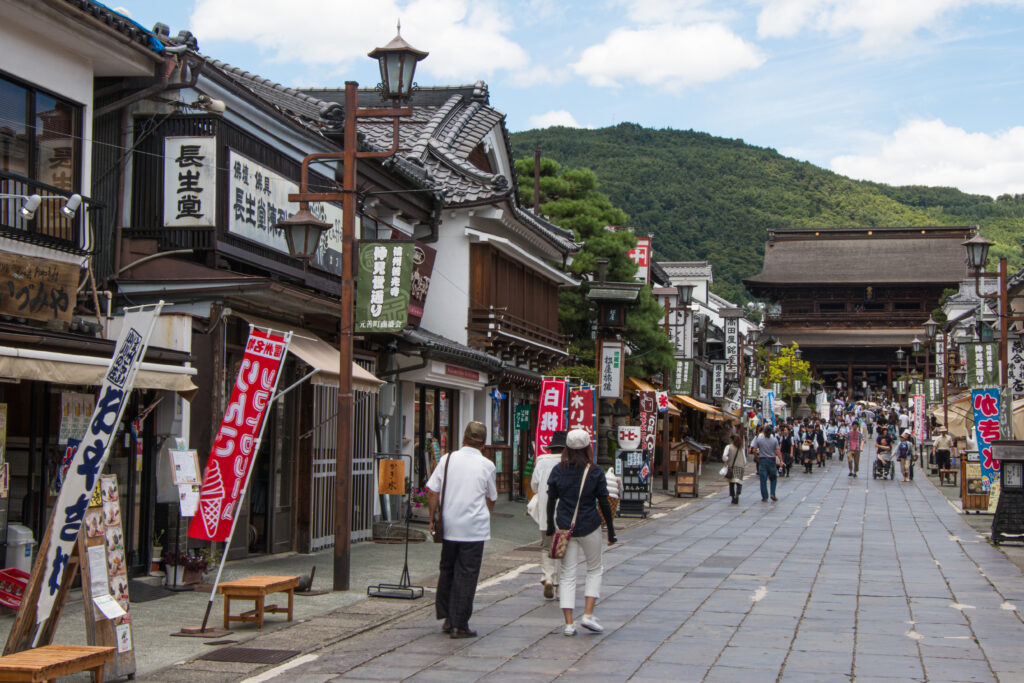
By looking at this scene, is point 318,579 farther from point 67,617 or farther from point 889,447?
point 889,447

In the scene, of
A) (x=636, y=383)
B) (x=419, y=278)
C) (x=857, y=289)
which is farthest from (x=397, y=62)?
(x=857, y=289)

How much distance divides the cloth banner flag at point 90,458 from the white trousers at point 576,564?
4152 millimetres

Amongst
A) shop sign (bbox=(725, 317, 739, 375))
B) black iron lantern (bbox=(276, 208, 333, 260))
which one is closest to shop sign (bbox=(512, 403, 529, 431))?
black iron lantern (bbox=(276, 208, 333, 260))

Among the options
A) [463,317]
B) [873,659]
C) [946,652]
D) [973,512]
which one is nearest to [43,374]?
[873,659]

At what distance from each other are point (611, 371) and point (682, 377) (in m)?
14.7

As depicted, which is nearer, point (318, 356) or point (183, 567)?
point (183, 567)

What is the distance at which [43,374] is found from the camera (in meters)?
9.50

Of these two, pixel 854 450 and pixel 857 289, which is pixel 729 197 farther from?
pixel 854 450

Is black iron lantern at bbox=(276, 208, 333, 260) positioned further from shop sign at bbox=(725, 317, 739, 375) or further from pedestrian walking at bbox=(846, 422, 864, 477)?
shop sign at bbox=(725, 317, 739, 375)

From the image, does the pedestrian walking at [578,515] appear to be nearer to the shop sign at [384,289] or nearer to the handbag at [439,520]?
the handbag at [439,520]

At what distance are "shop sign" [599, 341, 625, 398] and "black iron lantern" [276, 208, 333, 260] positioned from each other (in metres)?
14.1

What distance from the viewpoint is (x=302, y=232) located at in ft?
42.8

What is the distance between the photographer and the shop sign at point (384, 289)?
1420cm

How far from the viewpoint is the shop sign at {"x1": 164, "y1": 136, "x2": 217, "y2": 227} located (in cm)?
1307
